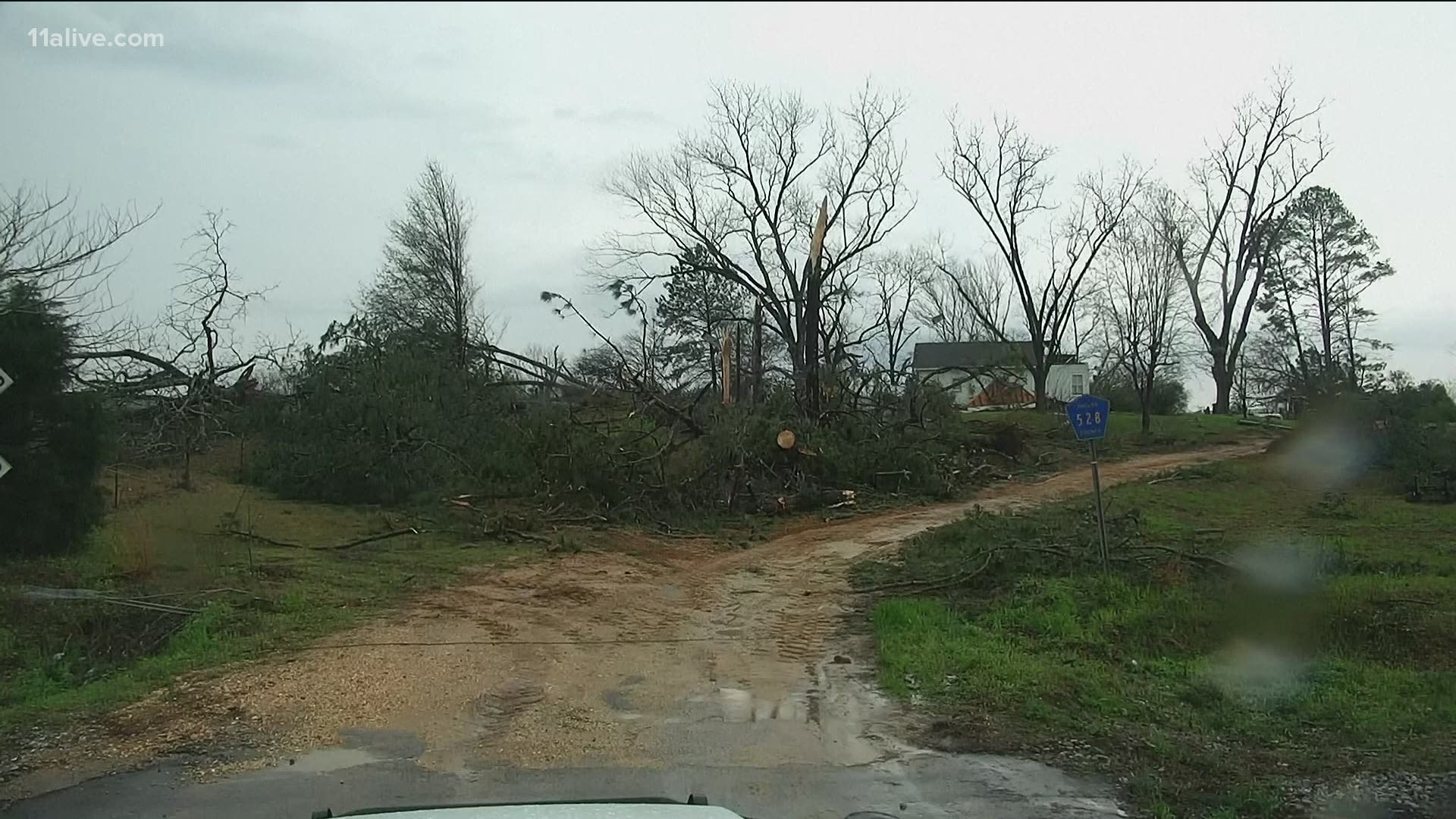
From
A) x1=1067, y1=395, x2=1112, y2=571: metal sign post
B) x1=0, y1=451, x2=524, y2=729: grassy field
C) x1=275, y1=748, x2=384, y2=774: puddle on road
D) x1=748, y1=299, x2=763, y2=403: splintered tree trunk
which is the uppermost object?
x1=748, y1=299, x2=763, y2=403: splintered tree trunk

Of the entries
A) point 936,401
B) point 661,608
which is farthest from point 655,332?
point 661,608

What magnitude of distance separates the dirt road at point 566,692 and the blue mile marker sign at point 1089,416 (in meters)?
3.00

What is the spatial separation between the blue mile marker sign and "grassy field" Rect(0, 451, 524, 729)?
23.5ft

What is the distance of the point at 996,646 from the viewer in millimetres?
9242

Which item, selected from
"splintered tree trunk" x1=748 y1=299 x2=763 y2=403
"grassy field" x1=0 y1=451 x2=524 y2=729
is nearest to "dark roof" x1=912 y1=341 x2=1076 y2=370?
"splintered tree trunk" x1=748 y1=299 x2=763 y2=403

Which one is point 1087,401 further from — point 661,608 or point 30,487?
point 30,487

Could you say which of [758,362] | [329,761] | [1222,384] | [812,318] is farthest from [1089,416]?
[1222,384]

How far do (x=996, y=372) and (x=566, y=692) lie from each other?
3290cm

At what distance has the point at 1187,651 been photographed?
356 inches

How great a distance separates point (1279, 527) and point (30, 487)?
1590 centimetres

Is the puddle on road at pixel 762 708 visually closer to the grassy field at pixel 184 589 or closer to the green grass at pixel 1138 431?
the grassy field at pixel 184 589

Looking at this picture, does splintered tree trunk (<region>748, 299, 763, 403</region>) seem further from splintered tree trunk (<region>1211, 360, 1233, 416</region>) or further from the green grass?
splintered tree trunk (<region>1211, 360, 1233, 416</region>)

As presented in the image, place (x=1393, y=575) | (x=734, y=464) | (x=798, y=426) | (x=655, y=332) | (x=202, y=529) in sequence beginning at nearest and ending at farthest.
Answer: (x=1393, y=575), (x=202, y=529), (x=734, y=464), (x=798, y=426), (x=655, y=332)

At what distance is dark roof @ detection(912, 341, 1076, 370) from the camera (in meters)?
41.3
